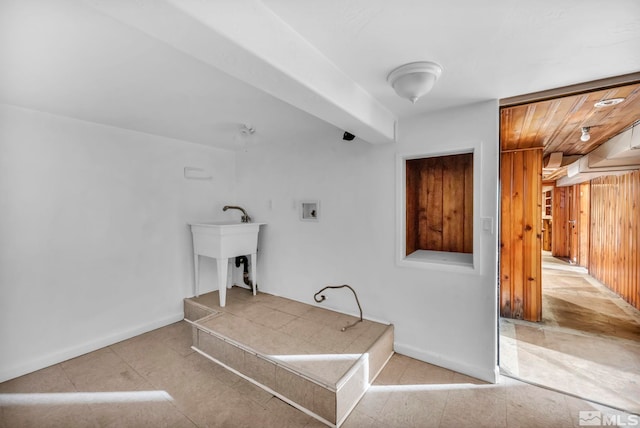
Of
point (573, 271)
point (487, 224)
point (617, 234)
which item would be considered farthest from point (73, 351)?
point (573, 271)

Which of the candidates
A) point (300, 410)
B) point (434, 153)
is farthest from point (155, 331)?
point (434, 153)

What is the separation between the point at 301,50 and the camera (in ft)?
4.24

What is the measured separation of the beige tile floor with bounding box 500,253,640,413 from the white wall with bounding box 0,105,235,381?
340 centimetres

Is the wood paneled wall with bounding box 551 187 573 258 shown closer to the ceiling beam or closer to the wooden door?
the wooden door

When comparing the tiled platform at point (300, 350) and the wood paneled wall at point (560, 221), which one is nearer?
the tiled platform at point (300, 350)

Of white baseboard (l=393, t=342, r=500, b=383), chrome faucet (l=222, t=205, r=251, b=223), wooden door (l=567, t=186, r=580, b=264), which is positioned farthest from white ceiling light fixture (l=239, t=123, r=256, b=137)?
wooden door (l=567, t=186, r=580, b=264)

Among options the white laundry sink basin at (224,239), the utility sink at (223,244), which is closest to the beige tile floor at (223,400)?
the utility sink at (223,244)

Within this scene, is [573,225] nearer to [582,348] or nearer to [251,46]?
[582,348]

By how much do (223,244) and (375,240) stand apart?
5.00ft

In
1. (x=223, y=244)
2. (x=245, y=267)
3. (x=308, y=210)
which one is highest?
(x=308, y=210)

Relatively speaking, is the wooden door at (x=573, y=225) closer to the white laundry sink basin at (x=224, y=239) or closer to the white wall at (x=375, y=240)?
the white wall at (x=375, y=240)

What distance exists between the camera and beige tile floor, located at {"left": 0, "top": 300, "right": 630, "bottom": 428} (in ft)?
5.39

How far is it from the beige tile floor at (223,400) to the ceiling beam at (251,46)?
1905 mm

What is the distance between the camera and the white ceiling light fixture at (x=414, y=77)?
1.47 meters
